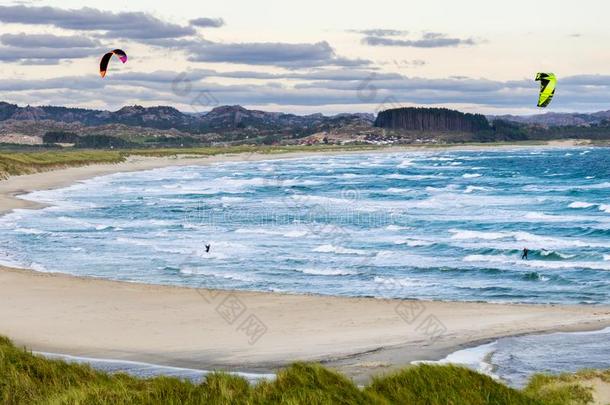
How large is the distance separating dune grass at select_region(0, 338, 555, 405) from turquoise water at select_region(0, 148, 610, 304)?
15.6 metres

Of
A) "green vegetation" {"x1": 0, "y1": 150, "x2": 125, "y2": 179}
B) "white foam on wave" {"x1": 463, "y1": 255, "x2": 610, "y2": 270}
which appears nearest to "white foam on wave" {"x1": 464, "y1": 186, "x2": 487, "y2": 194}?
"white foam on wave" {"x1": 463, "y1": 255, "x2": 610, "y2": 270}

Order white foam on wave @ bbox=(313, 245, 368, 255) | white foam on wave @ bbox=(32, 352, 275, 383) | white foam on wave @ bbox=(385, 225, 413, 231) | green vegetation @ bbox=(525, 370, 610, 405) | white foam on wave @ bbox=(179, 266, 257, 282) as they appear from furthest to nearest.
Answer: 1. white foam on wave @ bbox=(385, 225, 413, 231)
2. white foam on wave @ bbox=(313, 245, 368, 255)
3. white foam on wave @ bbox=(179, 266, 257, 282)
4. white foam on wave @ bbox=(32, 352, 275, 383)
5. green vegetation @ bbox=(525, 370, 610, 405)

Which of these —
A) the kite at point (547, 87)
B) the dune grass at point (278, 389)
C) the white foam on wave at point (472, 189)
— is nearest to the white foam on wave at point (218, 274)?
the kite at point (547, 87)

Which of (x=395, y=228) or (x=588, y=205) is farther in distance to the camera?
(x=588, y=205)

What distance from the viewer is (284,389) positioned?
1238 cm

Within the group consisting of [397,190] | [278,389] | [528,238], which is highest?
[278,389]

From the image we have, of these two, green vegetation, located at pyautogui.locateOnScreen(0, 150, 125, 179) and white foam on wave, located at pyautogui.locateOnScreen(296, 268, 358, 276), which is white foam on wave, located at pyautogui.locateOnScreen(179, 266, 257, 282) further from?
green vegetation, located at pyautogui.locateOnScreen(0, 150, 125, 179)

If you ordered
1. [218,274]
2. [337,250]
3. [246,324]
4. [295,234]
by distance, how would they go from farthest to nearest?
1. [295,234]
2. [337,250]
3. [218,274]
4. [246,324]

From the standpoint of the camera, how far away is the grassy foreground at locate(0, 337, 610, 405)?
11.8 m

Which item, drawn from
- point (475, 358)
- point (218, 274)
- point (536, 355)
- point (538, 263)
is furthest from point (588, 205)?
point (475, 358)

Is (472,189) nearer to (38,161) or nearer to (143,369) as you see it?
(38,161)

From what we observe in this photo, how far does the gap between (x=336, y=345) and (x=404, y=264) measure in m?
16.2

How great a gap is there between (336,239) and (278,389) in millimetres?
32215

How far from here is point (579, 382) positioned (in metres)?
14.4
